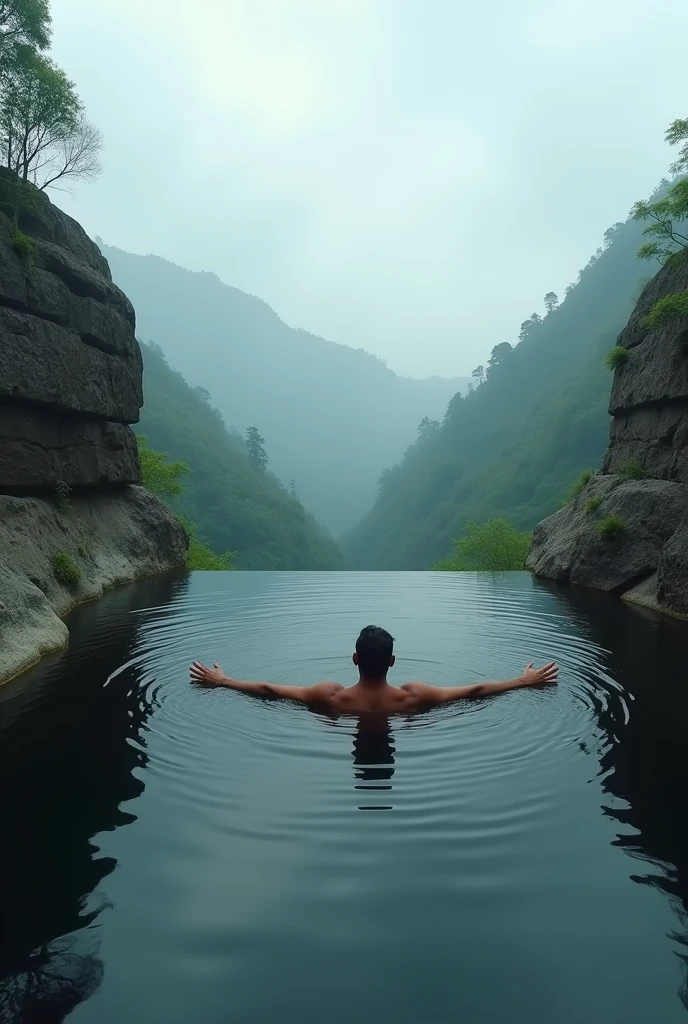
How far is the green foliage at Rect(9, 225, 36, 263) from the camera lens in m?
17.3

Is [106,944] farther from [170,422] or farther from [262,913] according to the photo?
[170,422]

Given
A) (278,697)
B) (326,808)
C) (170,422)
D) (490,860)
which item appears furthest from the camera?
(170,422)

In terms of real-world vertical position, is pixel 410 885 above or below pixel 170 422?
below

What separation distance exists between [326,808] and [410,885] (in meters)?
1.07

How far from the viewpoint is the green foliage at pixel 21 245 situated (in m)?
17.3

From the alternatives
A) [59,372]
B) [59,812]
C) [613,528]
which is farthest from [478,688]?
[59,372]

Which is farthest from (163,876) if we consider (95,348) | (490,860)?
(95,348)

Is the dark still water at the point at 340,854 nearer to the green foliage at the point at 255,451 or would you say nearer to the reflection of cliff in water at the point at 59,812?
the reflection of cliff in water at the point at 59,812

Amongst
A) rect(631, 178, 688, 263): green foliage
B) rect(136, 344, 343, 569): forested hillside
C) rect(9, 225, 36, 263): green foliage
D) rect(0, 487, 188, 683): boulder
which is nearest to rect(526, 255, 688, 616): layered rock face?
rect(631, 178, 688, 263): green foliage

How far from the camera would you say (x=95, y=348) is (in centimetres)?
2092

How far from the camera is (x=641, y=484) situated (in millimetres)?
18672

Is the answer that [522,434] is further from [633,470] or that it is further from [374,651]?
[374,651]

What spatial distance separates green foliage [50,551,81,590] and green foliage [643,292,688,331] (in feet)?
48.5

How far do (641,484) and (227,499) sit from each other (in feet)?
204
